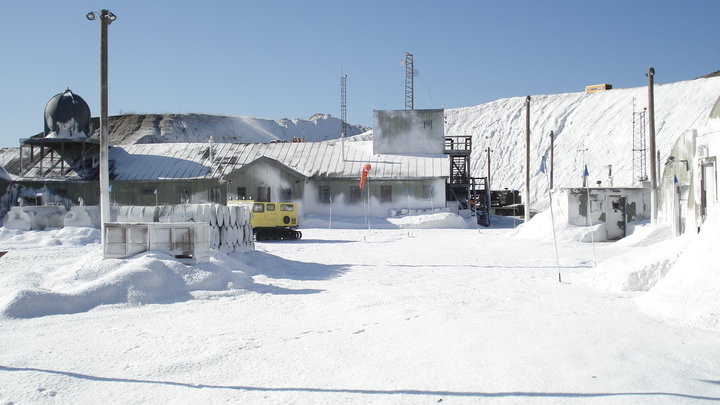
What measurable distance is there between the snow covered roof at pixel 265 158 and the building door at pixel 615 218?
1542 centimetres

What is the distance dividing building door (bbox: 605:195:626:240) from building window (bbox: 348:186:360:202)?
736 inches

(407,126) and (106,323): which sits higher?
(407,126)

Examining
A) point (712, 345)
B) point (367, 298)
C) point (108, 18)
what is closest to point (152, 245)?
point (367, 298)

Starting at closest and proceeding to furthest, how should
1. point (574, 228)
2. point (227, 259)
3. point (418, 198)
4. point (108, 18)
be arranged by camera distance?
point (227, 259) → point (108, 18) → point (574, 228) → point (418, 198)

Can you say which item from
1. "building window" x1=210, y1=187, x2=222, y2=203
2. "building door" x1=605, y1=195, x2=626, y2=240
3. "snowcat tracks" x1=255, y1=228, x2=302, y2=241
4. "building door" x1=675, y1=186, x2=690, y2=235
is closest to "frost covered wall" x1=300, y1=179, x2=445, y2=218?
"building window" x1=210, y1=187, x2=222, y2=203

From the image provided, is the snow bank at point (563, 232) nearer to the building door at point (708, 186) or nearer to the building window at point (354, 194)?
the building door at point (708, 186)

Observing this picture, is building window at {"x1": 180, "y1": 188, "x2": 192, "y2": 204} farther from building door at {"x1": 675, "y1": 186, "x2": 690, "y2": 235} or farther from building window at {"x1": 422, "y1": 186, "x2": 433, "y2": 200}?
building door at {"x1": 675, "y1": 186, "x2": 690, "y2": 235}

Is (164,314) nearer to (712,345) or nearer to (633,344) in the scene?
(633,344)

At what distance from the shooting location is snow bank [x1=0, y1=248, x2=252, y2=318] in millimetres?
8883

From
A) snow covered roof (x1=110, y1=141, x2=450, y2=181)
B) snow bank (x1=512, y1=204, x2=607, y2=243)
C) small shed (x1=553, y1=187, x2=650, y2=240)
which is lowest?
snow bank (x1=512, y1=204, x2=607, y2=243)

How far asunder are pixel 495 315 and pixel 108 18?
12144mm

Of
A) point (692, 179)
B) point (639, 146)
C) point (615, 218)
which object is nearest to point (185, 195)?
point (615, 218)

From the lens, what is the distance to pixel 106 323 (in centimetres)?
828

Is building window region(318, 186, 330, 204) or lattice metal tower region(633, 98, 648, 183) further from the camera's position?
lattice metal tower region(633, 98, 648, 183)
